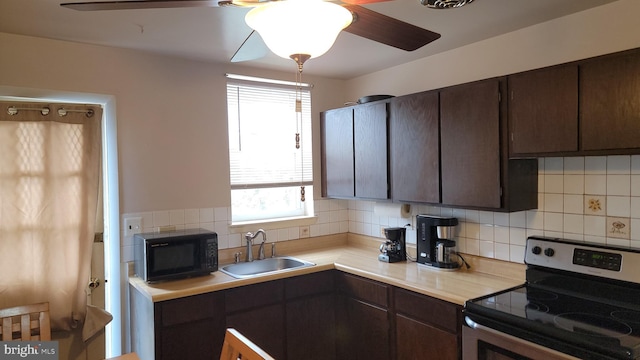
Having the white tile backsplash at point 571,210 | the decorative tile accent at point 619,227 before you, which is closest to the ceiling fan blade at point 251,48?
the white tile backsplash at point 571,210

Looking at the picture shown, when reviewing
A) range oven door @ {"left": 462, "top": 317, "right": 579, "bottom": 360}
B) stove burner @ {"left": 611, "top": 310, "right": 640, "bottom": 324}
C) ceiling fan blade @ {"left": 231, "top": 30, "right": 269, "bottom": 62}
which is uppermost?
ceiling fan blade @ {"left": 231, "top": 30, "right": 269, "bottom": 62}

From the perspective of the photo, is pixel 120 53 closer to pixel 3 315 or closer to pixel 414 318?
pixel 3 315

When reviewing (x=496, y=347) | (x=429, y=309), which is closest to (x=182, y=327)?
(x=429, y=309)

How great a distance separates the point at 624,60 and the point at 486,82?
616 mm

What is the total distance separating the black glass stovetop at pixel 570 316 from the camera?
151cm

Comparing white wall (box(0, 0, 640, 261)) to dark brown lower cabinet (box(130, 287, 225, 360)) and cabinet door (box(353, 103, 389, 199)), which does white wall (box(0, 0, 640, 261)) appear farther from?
dark brown lower cabinet (box(130, 287, 225, 360))

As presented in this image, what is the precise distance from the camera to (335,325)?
2873mm

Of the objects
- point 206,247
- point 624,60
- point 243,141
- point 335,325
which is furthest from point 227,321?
point 624,60

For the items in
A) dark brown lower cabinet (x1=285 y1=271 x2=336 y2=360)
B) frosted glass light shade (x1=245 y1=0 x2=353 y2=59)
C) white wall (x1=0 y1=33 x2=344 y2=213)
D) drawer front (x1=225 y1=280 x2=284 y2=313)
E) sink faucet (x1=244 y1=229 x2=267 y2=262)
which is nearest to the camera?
frosted glass light shade (x1=245 y1=0 x2=353 y2=59)

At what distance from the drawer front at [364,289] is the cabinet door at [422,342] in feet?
0.51

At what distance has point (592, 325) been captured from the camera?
165 cm

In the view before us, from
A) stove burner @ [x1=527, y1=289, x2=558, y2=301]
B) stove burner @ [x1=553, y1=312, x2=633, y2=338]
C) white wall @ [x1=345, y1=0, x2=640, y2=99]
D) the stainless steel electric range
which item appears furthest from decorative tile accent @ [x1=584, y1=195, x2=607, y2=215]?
white wall @ [x1=345, y1=0, x2=640, y2=99]

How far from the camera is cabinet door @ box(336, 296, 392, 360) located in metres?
2.53

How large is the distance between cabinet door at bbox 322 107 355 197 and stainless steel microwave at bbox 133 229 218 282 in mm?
1080
